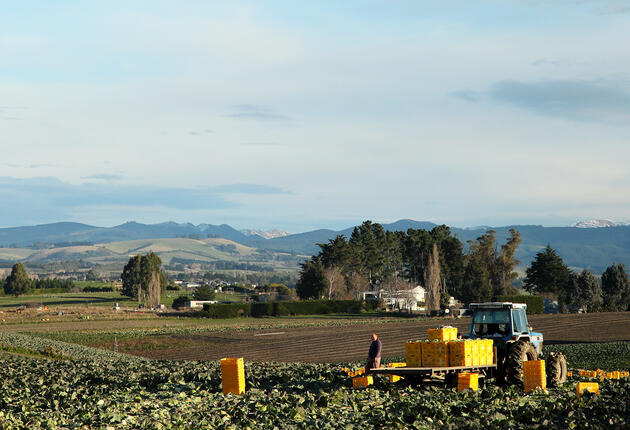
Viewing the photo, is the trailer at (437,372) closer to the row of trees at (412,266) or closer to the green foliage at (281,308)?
the green foliage at (281,308)

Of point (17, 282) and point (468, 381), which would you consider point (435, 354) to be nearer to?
point (468, 381)

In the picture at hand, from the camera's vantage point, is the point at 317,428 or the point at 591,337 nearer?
the point at 317,428

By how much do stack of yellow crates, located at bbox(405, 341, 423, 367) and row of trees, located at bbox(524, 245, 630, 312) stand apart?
103m

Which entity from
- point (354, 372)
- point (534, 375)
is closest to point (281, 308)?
point (354, 372)

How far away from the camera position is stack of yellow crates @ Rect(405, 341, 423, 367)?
23172 millimetres

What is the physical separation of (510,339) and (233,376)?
1007cm

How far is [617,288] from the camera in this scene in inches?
4892

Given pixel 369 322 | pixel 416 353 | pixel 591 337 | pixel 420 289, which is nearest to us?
pixel 416 353

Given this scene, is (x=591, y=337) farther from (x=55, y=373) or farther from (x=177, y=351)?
(x=55, y=373)

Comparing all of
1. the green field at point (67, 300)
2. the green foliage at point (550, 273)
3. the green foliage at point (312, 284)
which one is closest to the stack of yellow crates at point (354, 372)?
the green foliage at point (550, 273)

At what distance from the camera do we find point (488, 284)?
12544cm

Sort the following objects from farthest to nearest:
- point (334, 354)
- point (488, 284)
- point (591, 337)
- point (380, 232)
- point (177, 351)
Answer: point (380, 232), point (488, 284), point (591, 337), point (177, 351), point (334, 354)

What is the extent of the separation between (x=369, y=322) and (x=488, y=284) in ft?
120

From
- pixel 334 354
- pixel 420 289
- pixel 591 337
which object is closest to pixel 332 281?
pixel 420 289
